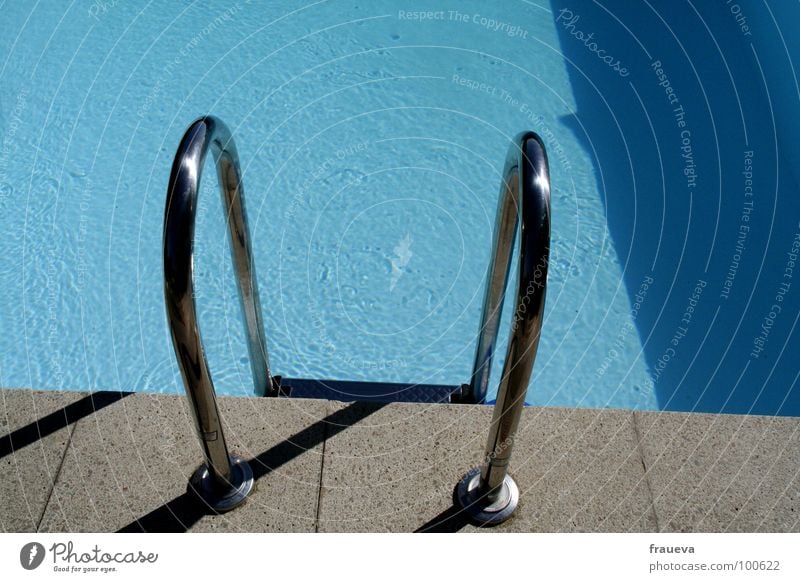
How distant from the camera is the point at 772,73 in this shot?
4.98 m

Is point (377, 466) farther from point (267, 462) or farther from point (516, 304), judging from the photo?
point (516, 304)

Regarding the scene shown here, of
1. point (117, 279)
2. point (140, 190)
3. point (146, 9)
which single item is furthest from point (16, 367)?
point (146, 9)

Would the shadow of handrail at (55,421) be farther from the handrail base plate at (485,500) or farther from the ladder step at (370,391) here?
the handrail base plate at (485,500)

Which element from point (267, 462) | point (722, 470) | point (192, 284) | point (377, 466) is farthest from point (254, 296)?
point (722, 470)

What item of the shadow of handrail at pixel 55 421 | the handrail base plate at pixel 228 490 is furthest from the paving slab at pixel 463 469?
the shadow of handrail at pixel 55 421

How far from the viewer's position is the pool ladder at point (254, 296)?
1.42m

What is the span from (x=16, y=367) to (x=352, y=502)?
7.47 ft

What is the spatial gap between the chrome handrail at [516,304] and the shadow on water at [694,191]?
1888 millimetres

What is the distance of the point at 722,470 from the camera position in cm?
195

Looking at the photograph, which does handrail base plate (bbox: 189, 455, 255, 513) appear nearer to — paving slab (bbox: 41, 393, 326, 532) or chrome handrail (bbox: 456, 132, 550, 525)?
paving slab (bbox: 41, 393, 326, 532)

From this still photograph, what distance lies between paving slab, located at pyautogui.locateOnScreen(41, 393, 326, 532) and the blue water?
1433mm

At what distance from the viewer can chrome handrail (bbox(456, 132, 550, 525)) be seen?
1.42 meters

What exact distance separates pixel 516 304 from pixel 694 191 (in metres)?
3.22

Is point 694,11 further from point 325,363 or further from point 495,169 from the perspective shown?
point 325,363
